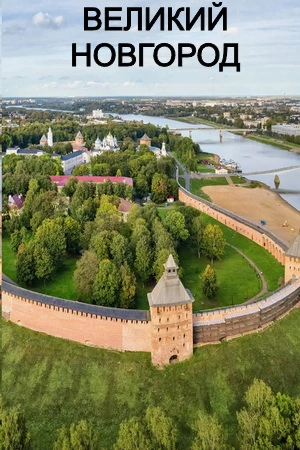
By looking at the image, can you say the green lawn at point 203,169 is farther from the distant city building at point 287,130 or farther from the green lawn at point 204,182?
the distant city building at point 287,130

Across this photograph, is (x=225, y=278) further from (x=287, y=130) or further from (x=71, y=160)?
(x=287, y=130)

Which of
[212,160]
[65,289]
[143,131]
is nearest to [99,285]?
[65,289]

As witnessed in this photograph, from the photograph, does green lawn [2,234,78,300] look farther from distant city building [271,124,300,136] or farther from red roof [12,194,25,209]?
distant city building [271,124,300,136]

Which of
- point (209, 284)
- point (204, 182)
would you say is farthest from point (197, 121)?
point (209, 284)

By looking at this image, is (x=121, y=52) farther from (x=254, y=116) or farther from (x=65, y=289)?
(x=254, y=116)

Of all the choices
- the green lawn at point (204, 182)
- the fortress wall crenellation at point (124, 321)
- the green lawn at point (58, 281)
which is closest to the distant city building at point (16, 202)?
the green lawn at point (58, 281)
